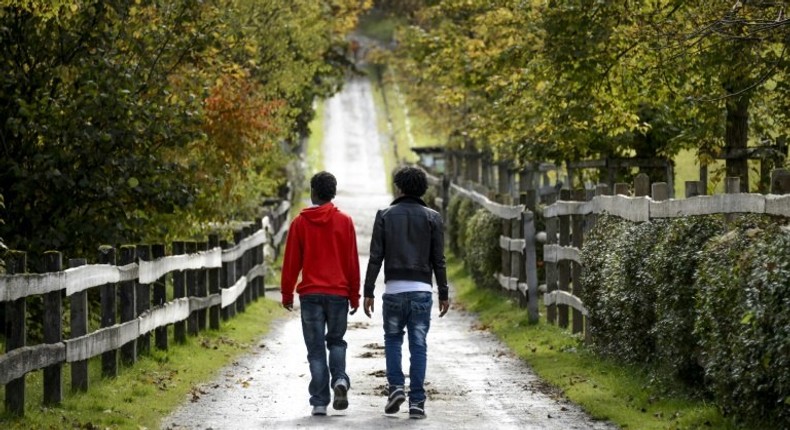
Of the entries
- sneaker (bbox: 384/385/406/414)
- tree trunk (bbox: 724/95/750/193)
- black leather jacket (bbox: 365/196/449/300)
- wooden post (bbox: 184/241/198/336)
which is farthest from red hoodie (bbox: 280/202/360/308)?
tree trunk (bbox: 724/95/750/193)

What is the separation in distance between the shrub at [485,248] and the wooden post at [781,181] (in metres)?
14.0

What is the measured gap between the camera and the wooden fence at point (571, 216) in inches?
437

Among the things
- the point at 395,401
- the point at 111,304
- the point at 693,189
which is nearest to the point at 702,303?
the point at 693,189

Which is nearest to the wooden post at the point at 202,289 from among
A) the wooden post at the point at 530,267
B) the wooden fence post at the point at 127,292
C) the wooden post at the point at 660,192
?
the wooden fence post at the point at 127,292

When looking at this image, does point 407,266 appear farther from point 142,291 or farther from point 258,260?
point 258,260

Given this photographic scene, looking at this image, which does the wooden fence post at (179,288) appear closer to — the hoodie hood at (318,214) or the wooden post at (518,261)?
the hoodie hood at (318,214)

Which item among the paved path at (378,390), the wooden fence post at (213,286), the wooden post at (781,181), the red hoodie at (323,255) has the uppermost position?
the wooden post at (781,181)

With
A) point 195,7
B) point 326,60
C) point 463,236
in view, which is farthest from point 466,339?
point 326,60

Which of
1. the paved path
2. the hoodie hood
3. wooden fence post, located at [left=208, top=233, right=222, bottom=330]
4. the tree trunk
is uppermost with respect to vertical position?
the tree trunk

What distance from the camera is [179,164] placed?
18.6 meters

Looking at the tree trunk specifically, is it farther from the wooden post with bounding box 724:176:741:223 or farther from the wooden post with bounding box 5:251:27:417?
the wooden post with bounding box 5:251:27:417

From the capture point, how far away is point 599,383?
545 inches

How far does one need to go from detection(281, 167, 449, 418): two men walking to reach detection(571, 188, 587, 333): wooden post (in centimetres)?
530

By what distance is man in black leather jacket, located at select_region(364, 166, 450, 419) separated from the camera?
12336 mm
